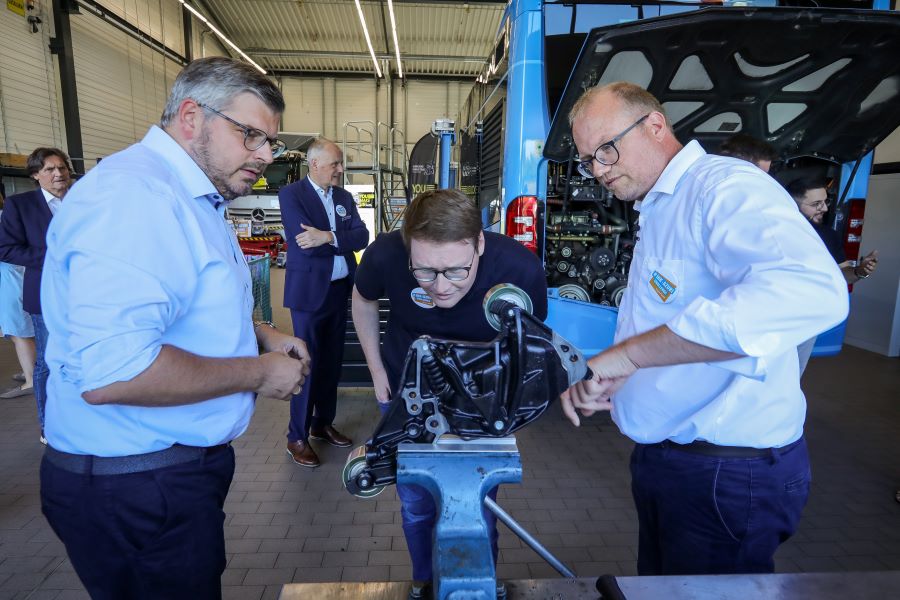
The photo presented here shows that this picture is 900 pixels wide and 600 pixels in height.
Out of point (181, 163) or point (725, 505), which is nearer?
point (181, 163)

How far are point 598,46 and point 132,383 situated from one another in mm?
2468

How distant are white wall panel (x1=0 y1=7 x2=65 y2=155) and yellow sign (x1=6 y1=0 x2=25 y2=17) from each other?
67 millimetres

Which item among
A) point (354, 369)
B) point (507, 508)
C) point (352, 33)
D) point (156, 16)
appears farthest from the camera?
point (352, 33)

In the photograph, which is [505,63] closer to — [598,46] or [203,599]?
[598,46]

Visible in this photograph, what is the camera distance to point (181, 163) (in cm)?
128

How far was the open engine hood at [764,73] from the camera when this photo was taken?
2.57m

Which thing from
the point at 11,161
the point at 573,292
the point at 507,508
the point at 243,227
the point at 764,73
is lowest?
the point at 507,508

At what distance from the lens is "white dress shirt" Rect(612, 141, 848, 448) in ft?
3.31

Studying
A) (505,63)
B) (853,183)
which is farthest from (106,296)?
(853,183)

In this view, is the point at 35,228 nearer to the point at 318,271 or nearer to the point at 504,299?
the point at 318,271

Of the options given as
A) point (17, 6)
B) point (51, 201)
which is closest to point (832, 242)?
point (51, 201)

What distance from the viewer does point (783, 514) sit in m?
1.41

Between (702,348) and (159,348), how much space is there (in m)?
1.08

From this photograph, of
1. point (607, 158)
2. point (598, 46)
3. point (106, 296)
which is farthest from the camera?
point (598, 46)
